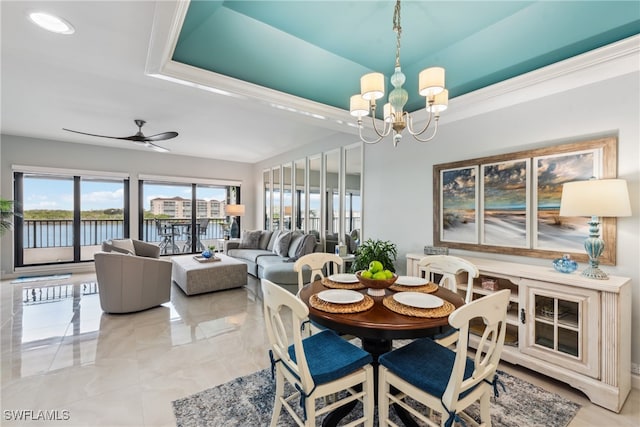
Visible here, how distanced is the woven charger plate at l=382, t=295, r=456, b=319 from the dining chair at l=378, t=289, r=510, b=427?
0.21m

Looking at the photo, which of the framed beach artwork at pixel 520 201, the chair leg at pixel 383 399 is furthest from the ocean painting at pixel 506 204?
the chair leg at pixel 383 399

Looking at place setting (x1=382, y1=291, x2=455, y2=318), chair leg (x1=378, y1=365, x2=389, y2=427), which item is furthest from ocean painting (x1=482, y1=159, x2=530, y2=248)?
chair leg (x1=378, y1=365, x2=389, y2=427)

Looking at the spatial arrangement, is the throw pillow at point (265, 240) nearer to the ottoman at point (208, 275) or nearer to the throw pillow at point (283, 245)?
the throw pillow at point (283, 245)

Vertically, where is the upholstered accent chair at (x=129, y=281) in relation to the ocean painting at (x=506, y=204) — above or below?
below

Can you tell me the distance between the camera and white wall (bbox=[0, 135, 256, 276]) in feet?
17.7

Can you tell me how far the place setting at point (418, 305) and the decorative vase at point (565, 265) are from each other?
1.18 meters

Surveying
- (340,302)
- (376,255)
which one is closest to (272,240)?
(376,255)

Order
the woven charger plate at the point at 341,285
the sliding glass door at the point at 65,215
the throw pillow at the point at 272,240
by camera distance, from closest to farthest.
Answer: the woven charger plate at the point at 341,285 < the sliding glass door at the point at 65,215 < the throw pillow at the point at 272,240

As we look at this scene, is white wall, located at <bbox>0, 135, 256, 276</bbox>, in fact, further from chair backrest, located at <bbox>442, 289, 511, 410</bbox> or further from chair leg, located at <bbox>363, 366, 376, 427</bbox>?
chair backrest, located at <bbox>442, 289, 511, 410</bbox>

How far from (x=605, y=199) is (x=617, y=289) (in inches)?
24.1

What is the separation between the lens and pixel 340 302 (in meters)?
1.70

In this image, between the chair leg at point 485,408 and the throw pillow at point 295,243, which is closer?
the chair leg at point 485,408

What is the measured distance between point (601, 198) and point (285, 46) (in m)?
2.74

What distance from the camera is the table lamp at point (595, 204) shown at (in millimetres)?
1939
